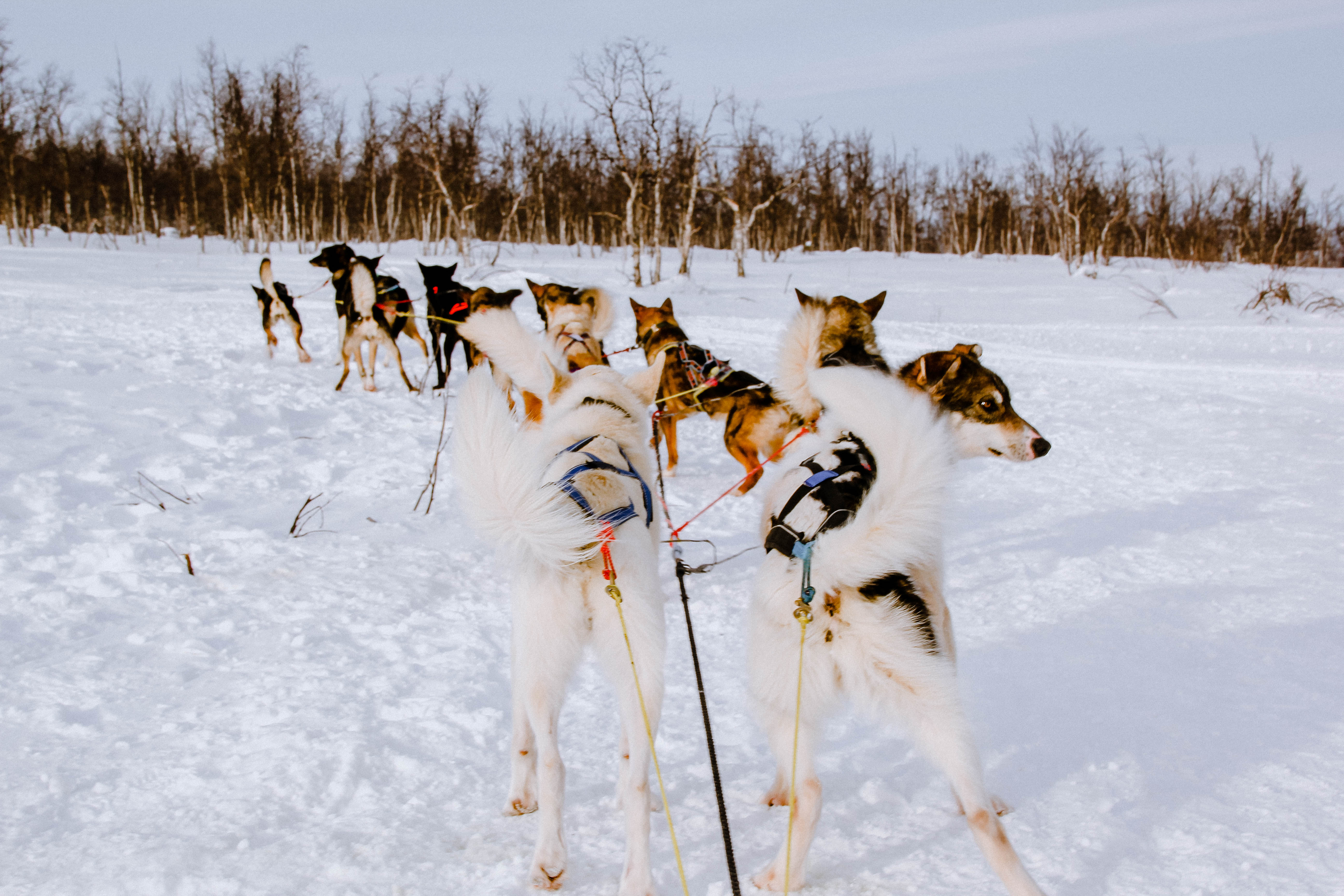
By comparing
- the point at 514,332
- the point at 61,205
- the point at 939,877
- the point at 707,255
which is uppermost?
the point at 61,205

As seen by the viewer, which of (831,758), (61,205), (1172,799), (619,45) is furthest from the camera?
(61,205)

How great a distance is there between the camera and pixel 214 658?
2814 mm

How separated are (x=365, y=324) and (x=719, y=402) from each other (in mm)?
4082

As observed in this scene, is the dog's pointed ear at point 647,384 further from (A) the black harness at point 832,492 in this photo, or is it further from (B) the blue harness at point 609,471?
(A) the black harness at point 832,492

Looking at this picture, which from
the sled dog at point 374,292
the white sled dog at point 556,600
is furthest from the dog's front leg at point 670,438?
the white sled dog at point 556,600

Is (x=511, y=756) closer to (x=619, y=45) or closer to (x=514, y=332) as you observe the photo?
(x=514, y=332)

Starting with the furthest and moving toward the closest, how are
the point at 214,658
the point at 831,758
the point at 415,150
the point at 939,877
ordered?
the point at 415,150, the point at 214,658, the point at 831,758, the point at 939,877

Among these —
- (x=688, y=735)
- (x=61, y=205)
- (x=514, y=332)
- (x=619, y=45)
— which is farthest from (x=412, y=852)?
(x=61, y=205)

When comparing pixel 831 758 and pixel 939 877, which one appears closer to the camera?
pixel 939 877

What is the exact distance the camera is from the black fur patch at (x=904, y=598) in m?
1.76

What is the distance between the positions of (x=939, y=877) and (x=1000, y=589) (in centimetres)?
212

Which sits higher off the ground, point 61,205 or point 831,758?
point 61,205

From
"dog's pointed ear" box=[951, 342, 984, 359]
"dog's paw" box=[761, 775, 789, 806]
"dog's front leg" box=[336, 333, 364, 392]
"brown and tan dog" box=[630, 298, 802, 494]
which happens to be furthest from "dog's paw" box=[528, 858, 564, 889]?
"dog's front leg" box=[336, 333, 364, 392]

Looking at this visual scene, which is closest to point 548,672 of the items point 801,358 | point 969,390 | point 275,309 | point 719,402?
point 801,358
